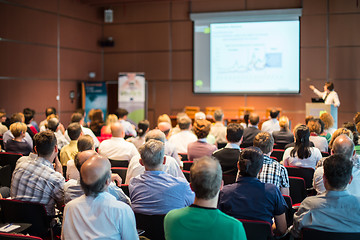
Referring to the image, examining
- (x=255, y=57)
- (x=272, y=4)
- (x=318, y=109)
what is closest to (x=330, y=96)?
(x=318, y=109)

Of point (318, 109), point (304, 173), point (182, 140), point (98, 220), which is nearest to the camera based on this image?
point (98, 220)

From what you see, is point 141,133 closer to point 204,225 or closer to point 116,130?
point 116,130

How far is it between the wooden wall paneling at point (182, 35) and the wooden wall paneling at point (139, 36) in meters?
0.23

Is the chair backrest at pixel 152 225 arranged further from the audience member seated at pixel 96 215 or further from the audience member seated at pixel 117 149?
the audience member seated at pixel 117 149

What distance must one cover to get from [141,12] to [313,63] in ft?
17.9

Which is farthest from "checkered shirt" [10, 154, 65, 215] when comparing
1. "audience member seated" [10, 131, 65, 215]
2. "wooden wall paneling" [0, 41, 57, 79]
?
"wooden wall paneling" [0, 41, 57, 79]

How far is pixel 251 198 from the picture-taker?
2820 millimetres

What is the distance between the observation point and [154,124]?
41.3 ft

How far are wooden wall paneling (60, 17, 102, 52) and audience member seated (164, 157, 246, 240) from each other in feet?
33.6

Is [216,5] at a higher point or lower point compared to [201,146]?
higher

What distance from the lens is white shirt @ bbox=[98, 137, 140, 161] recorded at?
5281 mm

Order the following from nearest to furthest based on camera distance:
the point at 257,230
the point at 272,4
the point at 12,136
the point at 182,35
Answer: the point at 257,230 < the point at 12,136 < the point at 272,4 < the point at 182,35

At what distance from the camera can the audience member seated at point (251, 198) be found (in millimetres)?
2816

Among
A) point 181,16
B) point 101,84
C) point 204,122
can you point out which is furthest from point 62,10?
point 204,122
